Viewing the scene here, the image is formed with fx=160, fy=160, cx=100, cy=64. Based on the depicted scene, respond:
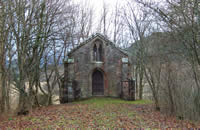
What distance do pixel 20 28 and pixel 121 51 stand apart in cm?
993

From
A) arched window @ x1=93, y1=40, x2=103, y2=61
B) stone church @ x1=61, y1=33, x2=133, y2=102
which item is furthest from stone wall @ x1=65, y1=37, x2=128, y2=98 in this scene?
arched window @ x1=93, y1=40, x2=103, y2=61

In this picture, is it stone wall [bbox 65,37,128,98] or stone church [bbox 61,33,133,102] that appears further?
stone wall [bbox 65,37,128,98]

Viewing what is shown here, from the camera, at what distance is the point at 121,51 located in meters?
16.6

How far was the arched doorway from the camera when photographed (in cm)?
1691

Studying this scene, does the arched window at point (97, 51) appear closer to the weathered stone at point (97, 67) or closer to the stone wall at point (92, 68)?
the weathered stone at point (97, 67)

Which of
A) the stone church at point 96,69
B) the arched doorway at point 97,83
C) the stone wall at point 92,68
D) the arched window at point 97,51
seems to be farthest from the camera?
the arched window at point 97,51

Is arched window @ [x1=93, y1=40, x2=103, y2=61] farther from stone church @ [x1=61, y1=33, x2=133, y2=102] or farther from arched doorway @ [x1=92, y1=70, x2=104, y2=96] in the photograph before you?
arched doorway @ [x1=92, y1=70, x2=104, y2=96]

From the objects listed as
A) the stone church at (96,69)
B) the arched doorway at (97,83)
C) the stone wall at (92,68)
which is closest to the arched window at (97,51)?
the stone church at (96,69)

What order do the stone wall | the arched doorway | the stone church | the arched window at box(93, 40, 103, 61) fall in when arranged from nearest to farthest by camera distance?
the stone church < the stone wall < the arched doorway < the arched window at box(93, 40, 103, 61)

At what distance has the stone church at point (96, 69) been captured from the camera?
1569 cm

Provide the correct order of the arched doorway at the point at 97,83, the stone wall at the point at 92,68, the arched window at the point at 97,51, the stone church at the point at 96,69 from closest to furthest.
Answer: the stone church at the point at 96,69, the stone wall at the point at 92,68, the arched doorway at the point at 97,83, the arched window at the point at 97,51

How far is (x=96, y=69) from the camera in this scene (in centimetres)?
1689

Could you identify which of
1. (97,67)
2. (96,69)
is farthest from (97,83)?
(97,67)

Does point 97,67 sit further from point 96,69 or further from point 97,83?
point 97,83
